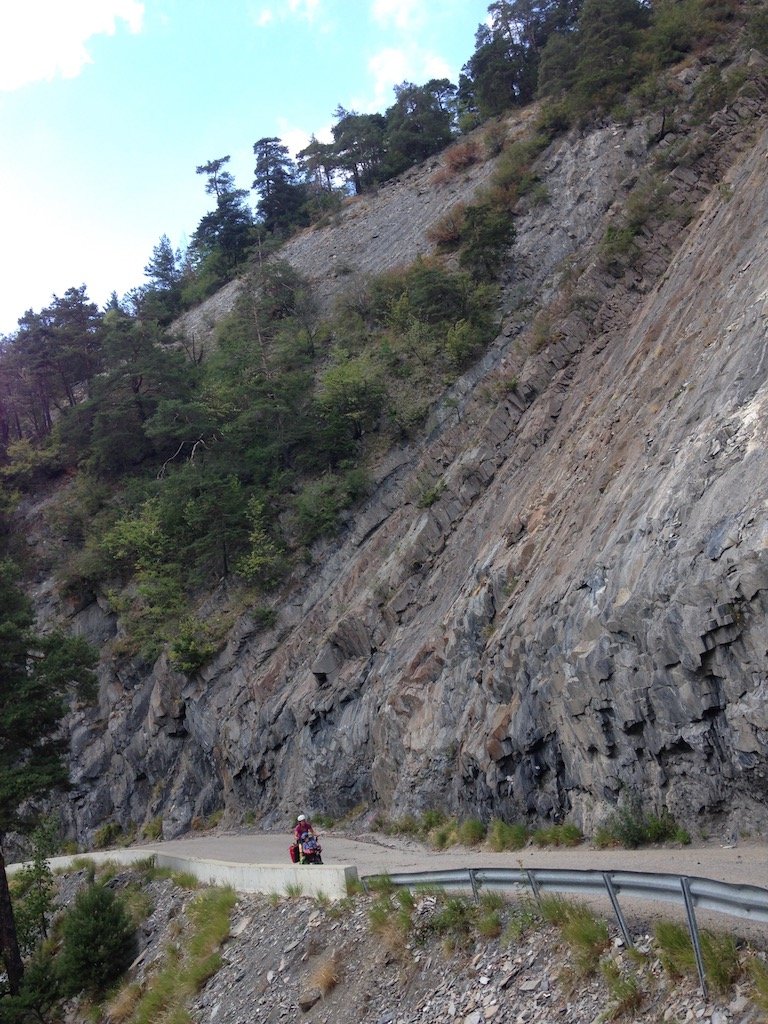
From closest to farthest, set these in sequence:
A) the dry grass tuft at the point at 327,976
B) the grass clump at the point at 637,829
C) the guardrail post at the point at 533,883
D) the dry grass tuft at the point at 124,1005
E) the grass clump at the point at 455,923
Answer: the guardrail post at the point at 533,883 < the grass clump at the point at 455,923 < the dry grass tuft at the point at 327,976 < the grass clump at the point at 637,829 < the dry grass tuft at the point at 124,1005

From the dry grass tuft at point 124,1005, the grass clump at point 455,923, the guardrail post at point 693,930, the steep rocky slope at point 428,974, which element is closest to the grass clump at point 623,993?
the steep rocky slope at point 428,974

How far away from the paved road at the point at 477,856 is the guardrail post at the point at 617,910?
1.23 meters

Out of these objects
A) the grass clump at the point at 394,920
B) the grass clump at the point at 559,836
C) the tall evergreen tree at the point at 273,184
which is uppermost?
the tall evergreen tree at the point at 273,184

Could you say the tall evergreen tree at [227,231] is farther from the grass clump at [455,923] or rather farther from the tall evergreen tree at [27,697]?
the grass clump at [455,923]

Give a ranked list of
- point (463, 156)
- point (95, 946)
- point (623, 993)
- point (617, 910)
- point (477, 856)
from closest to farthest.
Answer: point (623, 993) < point (617, 910) < point (477, 856) < point (95, 946) < point (463, 156)

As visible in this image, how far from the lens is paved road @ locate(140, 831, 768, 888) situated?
8.70m

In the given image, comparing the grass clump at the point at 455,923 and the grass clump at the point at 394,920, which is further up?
the grass clump at the point at 455,923

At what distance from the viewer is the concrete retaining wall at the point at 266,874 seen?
1188 centimetres

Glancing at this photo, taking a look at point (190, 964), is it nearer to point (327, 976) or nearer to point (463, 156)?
point (327, 976)

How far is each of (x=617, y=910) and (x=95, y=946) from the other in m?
12.5

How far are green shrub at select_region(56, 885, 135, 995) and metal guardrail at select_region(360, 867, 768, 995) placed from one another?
8.80 m

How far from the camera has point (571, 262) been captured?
1200 inches

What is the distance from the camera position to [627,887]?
7.22m

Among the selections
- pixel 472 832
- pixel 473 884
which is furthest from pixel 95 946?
pixel 473 884
